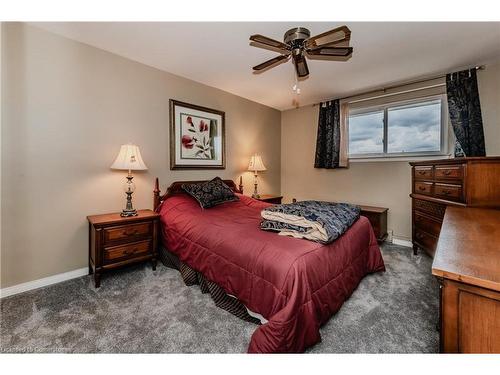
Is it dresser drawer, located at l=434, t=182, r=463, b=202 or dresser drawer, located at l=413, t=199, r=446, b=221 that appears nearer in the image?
dresser drawer, located at l=434, t=182, r=463, b=202

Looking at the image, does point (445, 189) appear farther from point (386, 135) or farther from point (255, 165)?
point (255, 165)

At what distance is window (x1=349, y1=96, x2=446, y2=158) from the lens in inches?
122

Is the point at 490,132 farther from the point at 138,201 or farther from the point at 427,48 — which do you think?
the point at 138,201

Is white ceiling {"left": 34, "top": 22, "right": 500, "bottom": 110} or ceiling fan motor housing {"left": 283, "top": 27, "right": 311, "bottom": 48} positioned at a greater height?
white ceiling {"left": 34, "top": 22, "right": 500, "bottom": 110}

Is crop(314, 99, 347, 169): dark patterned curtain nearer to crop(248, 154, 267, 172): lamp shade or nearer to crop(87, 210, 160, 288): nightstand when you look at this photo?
A: crop(248, 154, 267, 172): lamp shade

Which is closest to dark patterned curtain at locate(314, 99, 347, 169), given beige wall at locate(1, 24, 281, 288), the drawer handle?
beige wall at locate(1, 24, 281, 288)

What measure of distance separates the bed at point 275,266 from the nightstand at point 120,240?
0.20 metres

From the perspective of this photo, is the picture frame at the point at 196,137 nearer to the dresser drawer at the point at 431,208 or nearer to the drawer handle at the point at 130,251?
the drawer handle at the point at 130,251

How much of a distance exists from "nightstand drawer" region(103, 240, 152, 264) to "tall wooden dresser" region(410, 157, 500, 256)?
307 centimetres

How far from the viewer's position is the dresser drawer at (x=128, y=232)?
6.90 feet

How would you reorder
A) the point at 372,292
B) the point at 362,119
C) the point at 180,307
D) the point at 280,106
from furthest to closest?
the point at 280,106 < the point at 362,119 < the point at 372,292 < the point at 180,307

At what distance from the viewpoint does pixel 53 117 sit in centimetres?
210
